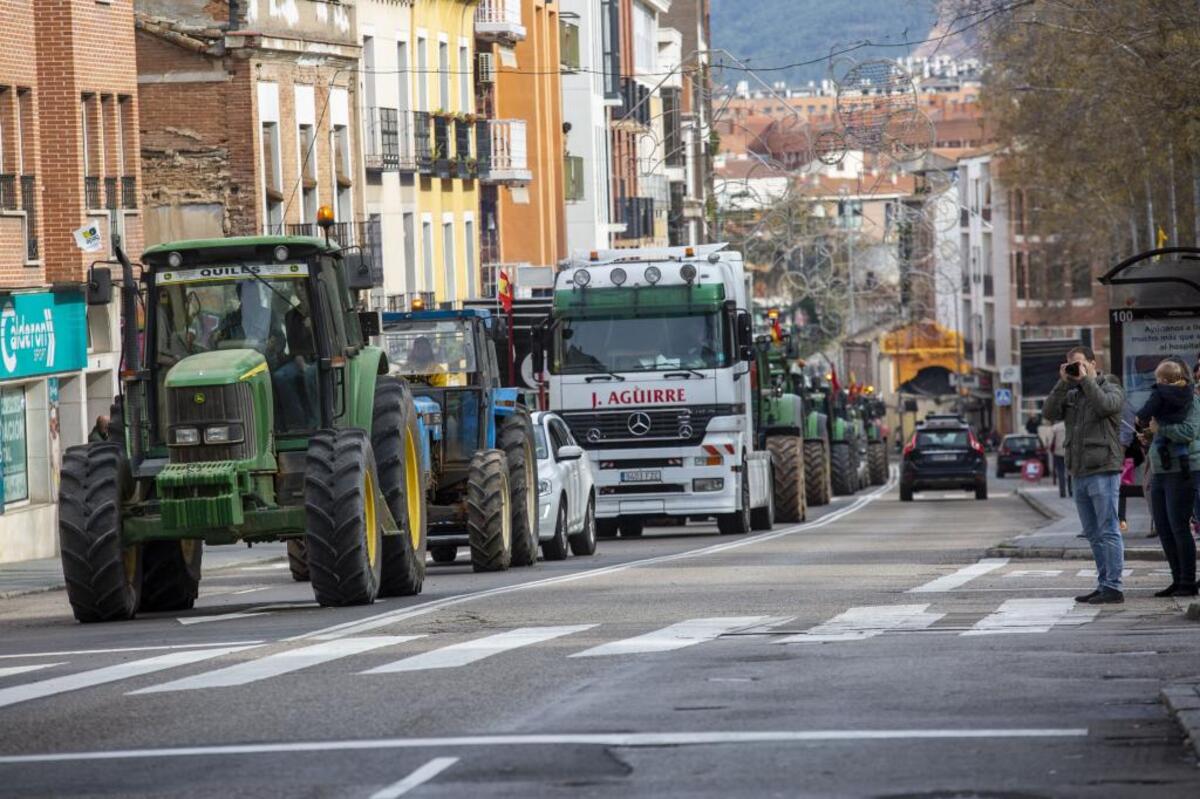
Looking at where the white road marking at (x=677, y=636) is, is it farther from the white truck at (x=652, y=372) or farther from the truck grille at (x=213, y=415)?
the white truck at (x=652, y=372)

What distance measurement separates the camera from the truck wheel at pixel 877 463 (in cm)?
8731

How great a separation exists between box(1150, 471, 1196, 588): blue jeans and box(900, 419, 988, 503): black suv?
41725 millimetres

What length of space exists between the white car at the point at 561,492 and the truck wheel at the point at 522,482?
1287 mm

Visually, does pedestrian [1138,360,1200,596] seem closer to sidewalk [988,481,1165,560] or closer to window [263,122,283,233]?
sidewalk [988,481,1165,560]

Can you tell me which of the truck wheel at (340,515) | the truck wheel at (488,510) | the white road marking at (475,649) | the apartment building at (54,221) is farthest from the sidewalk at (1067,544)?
the apartment building at (54,221)

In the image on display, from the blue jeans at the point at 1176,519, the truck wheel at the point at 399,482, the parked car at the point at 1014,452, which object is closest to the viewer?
the blue jeans at the point at 1176,519

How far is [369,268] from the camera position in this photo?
21.4 metres

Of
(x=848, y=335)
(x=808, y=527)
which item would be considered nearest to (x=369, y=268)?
(x=808, y=527)

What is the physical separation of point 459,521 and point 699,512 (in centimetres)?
921

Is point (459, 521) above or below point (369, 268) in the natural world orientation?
below

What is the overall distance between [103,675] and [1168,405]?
837 cm

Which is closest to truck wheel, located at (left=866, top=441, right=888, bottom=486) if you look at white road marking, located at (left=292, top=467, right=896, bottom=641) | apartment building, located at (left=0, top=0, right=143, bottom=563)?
white road marking, located at (left=292, top=467, right=896, bottom=641)

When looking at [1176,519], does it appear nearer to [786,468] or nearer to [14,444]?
[14,444]

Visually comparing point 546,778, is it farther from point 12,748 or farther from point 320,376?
point 320,376
